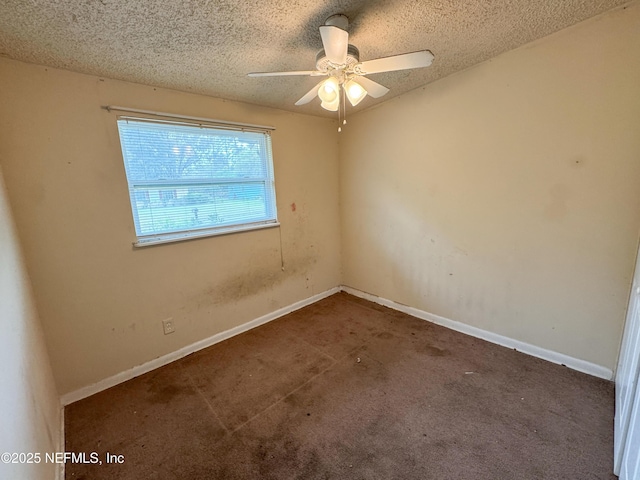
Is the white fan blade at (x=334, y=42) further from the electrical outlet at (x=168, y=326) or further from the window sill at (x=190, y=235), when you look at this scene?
the electrical outlet at (x=168, y=326)

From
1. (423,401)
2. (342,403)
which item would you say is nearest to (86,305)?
(342,403)

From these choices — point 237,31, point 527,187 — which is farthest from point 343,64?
point 527,187

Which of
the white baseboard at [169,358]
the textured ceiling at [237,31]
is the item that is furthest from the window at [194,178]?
the white baseboard at [169,358]

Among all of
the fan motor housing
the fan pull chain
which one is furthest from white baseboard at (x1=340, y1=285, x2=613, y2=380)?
the fan motor housing

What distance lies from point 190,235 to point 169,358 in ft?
3.46

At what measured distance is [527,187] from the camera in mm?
2014

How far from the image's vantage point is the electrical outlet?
2.24 metres

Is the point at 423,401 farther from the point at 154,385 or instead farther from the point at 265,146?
the point at 265,146

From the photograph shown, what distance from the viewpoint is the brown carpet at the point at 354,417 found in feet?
4.51

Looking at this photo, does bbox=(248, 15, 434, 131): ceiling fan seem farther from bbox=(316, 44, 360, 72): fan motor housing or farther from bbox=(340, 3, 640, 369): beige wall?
bbox=(340, 3, 640, 369): beige wall

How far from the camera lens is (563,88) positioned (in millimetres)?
1787

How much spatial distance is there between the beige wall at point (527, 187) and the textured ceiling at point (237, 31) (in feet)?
0.84

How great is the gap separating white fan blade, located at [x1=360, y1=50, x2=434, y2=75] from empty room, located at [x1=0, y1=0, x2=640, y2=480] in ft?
0.05

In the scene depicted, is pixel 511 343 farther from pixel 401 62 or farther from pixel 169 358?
pixel 169 358
